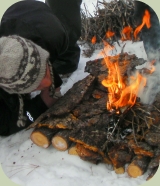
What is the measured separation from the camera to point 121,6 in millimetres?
3529

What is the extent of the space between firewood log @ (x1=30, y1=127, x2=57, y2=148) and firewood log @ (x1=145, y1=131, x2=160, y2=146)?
2.78 feet

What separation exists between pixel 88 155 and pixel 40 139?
Answer: 501 millimetres

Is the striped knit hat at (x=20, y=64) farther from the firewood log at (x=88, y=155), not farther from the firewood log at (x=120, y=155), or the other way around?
the firewood log at (x=120, y=155)

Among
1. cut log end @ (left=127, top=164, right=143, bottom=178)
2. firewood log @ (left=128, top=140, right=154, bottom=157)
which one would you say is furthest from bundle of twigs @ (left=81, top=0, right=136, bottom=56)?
cut log end @ (left=127, top=164, right=143, bottom=178)

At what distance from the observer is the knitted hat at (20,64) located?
6.14 feet

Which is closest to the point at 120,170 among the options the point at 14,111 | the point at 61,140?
the point at 61,140

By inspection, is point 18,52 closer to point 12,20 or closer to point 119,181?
point 12,20

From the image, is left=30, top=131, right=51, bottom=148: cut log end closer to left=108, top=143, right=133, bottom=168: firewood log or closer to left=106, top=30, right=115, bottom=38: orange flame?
left=108, top=143, right=133, bottom=168: firewood log

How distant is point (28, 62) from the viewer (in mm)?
1945

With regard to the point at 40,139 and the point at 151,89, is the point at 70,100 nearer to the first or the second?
the point at 40,139

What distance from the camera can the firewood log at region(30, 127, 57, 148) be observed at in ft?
7.70

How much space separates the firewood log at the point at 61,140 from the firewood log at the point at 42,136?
0.05 meters

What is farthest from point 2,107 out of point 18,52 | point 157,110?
point 157,110

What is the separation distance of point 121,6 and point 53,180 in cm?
251
